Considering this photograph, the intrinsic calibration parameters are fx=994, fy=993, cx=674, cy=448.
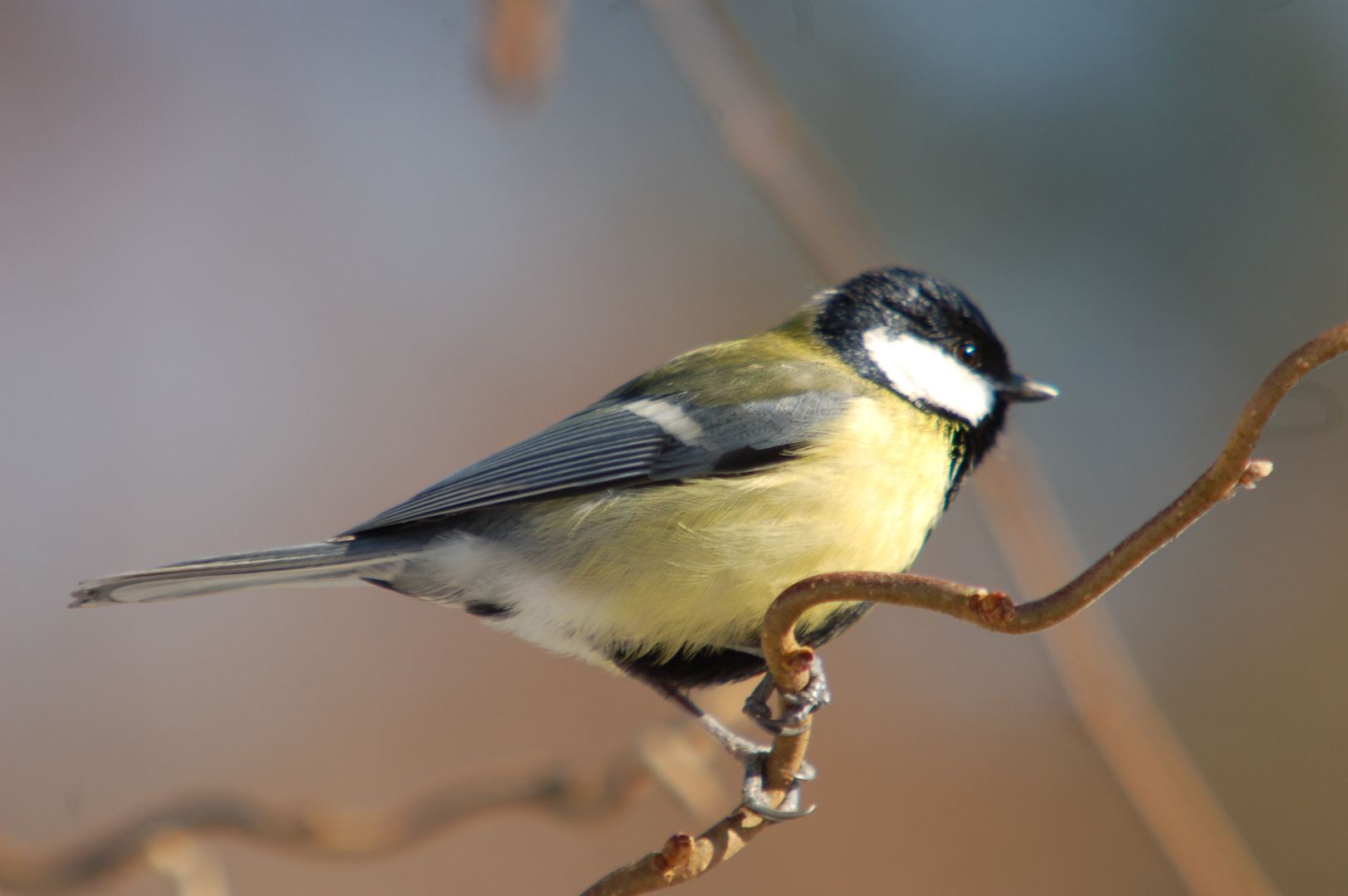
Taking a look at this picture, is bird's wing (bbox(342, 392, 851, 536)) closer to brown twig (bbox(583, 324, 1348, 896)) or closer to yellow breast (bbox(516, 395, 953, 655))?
yellow breast (bbox(516, 395, 953, 655))

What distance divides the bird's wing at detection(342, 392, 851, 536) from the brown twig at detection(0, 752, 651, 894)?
397 mm

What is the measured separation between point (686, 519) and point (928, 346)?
0.59m

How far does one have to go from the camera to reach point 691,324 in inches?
140

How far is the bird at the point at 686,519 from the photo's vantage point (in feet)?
4.26

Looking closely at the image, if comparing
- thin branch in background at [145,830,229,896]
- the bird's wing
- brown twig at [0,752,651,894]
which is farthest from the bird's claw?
thin branch in background at [145,830,229,896]

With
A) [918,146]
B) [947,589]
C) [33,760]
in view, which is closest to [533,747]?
[33,760]

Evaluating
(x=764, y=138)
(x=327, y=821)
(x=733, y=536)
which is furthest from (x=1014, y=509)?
(x=327, y=821)

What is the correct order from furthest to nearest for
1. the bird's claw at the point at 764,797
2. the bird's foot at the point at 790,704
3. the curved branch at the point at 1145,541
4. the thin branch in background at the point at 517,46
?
the thin branch in background at the point at 517,46 → the bird's foot at the point at 790,704 → the bird's claw at the point at 764,797 → the curved branch at the point at 1145,541

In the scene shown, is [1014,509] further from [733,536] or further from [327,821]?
[327,821]

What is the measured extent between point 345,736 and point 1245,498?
2.89 metres

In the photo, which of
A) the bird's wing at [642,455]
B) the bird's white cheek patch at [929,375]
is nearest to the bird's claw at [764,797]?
the bird's wing at [642,455]

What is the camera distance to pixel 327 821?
53.9 inches

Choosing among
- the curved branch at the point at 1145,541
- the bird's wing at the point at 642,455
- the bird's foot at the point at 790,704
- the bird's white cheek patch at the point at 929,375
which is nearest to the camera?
the curved branch at the point at 1145,541

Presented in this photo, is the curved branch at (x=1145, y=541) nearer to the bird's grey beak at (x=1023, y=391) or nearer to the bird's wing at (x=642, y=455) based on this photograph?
the bird's wing at (x=642, y=455)
